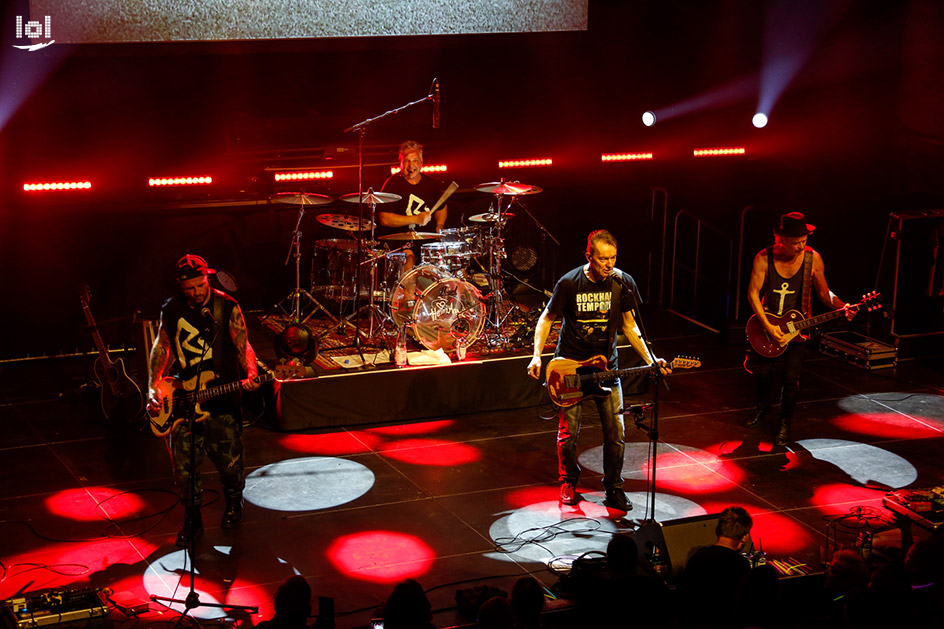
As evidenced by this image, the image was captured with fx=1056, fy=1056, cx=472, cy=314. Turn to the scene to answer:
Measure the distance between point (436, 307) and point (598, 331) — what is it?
288cm

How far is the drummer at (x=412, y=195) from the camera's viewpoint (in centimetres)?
1093

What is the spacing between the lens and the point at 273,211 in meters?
13.0

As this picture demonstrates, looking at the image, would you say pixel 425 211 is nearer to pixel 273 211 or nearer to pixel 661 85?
pixel 273 211

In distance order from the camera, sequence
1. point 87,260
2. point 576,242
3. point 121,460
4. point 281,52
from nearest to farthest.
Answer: point 121,460 → point 87,260 → point 281,52 → point 576,242

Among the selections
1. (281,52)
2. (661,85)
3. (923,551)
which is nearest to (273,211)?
(281,52)

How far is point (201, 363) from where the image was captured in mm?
7105

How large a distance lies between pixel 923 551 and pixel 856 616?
0.93 meters

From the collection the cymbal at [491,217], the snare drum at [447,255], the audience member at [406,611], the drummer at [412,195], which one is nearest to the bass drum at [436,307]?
the snare drum at [447,255]

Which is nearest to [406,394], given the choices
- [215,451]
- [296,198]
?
[296,198]

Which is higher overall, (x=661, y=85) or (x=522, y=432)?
(x=661, y=85)

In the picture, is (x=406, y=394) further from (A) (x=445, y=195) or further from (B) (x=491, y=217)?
(B) (x=491, y=217)

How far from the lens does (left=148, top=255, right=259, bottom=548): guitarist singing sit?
7.11 metres

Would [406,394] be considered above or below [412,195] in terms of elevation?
below

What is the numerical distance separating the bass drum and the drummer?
0.49m
